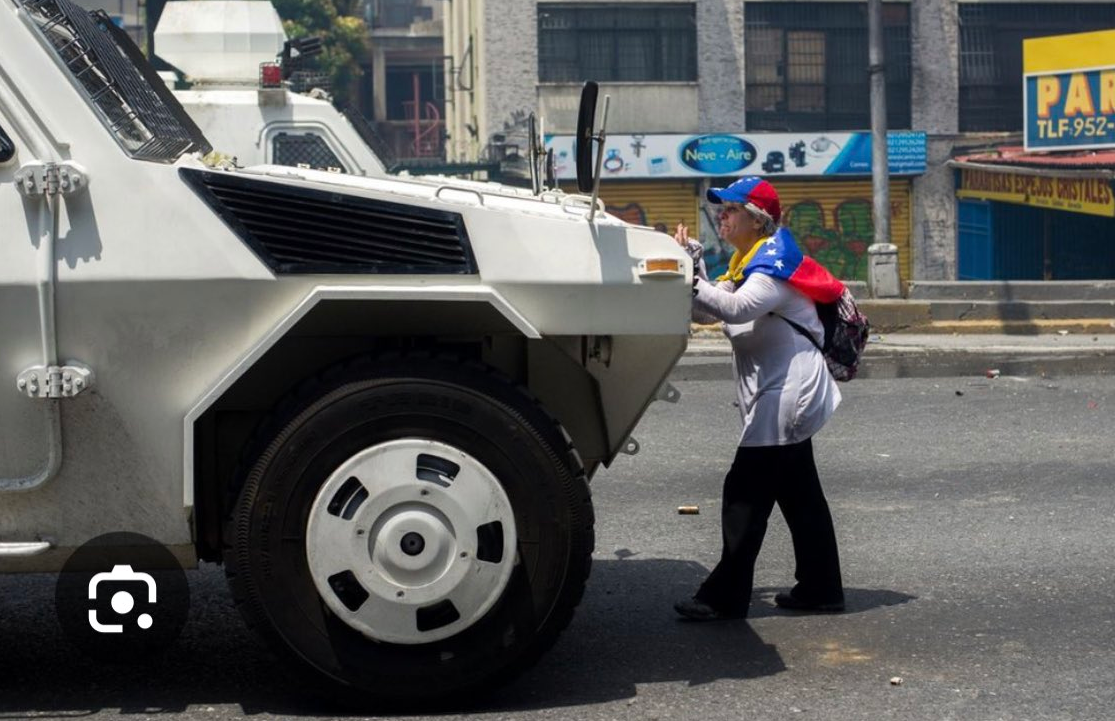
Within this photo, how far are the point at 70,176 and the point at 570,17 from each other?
32.3 m

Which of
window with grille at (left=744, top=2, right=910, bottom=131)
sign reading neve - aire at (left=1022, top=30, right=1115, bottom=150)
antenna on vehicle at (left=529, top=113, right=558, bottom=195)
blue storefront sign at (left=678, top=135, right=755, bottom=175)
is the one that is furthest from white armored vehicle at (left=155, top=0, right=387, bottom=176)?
window with grille at (left=744, top=2, right=910, bottom=131)

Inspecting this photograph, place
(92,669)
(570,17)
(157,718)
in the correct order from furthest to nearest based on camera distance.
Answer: (570,17)
(92,669)
(157,718)

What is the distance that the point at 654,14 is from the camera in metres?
36.7

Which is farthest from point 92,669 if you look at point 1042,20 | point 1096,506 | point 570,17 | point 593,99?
point 1042,20

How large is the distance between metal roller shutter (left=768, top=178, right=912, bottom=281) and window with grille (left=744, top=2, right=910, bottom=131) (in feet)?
4.19

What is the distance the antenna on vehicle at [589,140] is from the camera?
486cm

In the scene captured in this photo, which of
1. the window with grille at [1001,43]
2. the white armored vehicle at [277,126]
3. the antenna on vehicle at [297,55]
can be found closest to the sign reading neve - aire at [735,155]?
the window with grille at [1001,43]

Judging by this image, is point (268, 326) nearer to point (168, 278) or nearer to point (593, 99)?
point (168, 278)

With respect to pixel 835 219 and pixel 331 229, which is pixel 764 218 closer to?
pixel 331 229

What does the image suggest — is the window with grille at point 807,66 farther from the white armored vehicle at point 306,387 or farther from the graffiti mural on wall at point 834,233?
the white armored vehicle at point 306,387

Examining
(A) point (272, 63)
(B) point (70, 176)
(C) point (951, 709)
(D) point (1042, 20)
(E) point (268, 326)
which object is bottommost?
(C) point (951, 709)

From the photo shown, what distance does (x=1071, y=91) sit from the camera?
2917 centimetres

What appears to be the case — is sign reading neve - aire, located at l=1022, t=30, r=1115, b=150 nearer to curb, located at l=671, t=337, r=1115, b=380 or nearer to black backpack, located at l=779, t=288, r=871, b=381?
curb, located at l=671, t=337, r=1115, b=380
